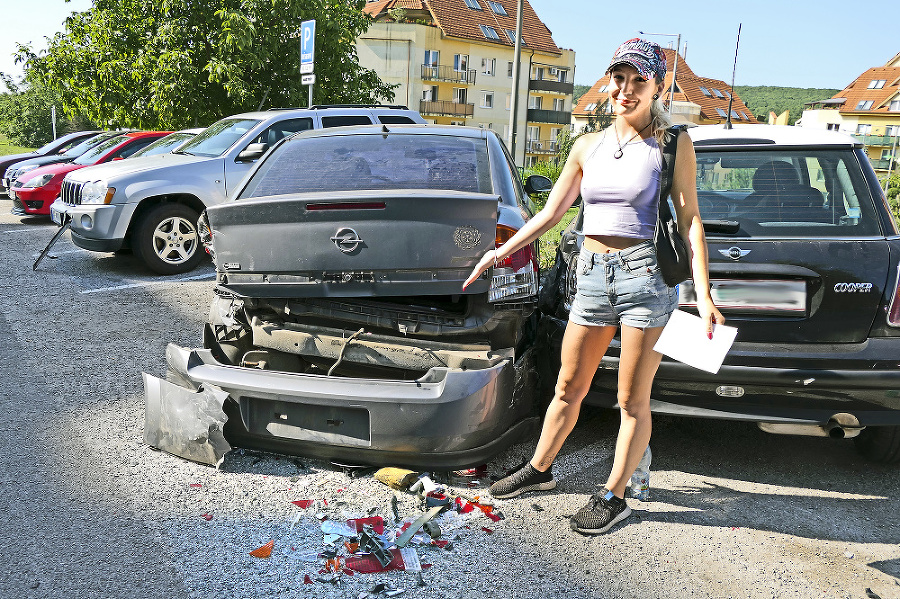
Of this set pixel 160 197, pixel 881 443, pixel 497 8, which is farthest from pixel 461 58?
pixel 881 443

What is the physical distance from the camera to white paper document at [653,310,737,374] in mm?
2768

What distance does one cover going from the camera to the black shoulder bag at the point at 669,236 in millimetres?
2904

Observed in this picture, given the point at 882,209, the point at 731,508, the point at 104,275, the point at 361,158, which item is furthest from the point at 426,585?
the point at 104,275

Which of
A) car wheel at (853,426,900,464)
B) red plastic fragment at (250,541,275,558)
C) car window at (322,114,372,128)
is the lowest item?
red plastic fragment at (250,541,275,558)

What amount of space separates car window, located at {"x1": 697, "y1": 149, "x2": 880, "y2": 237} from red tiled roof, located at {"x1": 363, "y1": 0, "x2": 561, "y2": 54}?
5881cm

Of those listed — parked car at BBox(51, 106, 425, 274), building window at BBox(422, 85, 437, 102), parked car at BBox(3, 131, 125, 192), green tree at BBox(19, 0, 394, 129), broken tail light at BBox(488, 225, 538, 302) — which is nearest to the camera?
broken tail light at BBox(488, 225, 538, 302)

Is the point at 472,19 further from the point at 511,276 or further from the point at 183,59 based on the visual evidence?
the point at 511,276

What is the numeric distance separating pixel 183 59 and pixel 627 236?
1737cm

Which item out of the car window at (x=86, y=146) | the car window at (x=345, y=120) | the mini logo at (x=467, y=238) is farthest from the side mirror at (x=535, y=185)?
the car window at (x=86, y=146)

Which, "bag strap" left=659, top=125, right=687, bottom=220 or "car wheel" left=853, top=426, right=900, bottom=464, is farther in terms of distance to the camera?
"car wheel" left=853, top=426, right=900, bottom=464

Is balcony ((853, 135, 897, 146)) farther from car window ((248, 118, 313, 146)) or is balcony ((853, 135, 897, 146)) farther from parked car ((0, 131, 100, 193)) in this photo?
car window ((248, 118, 313, 146))

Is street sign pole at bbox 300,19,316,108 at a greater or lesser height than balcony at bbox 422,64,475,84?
lesser

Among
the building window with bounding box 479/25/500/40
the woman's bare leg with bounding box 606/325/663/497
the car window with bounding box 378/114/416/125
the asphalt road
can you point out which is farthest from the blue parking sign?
the building window with bounding box 479/25/500/40

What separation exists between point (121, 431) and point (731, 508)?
10.4 ft
